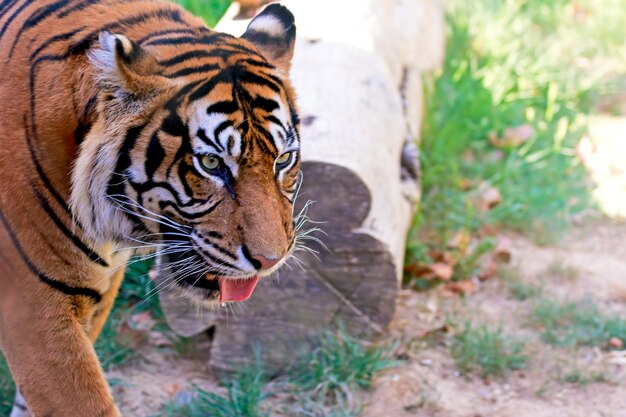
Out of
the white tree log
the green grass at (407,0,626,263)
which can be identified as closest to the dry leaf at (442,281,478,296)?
the green grass at (407,0,626,263)

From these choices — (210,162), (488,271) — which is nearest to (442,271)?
(488,271)

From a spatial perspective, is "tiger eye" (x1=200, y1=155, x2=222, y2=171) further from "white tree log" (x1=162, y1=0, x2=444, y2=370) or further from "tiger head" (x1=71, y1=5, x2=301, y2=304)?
"white tree log" (x1=162, y1=0, x2=444, y2=370)

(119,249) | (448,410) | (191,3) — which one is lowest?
(448,410)

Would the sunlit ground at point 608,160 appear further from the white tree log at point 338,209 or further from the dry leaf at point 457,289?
the white tree log at point 338,209

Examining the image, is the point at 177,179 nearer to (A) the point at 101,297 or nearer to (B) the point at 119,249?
(B) the point at 119,249

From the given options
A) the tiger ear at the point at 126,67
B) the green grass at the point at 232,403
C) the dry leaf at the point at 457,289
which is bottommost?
the green grass at the point at 232,403

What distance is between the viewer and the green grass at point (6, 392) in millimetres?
3229

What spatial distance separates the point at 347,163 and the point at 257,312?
0.74m

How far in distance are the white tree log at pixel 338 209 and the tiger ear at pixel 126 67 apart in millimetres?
1090

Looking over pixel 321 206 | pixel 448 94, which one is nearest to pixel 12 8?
pixel 321 206

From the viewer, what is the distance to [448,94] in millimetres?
5535

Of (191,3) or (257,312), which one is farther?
(191,3)

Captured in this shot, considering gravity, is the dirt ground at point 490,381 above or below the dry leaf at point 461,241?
below

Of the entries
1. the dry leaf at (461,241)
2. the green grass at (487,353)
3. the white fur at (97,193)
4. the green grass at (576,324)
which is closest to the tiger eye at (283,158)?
the white fur at (97,193)
